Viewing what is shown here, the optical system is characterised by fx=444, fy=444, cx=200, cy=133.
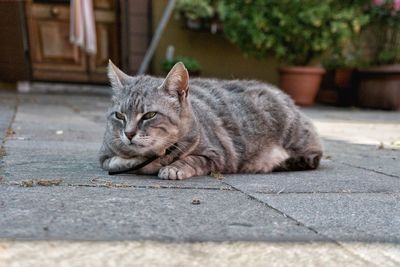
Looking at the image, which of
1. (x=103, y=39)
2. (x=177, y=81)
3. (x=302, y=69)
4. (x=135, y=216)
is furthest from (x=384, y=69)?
(x=135, y=216)

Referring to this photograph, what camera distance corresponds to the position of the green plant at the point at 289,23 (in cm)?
604

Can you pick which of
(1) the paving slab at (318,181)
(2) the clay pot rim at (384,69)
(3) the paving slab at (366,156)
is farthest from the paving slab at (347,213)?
(2) the clay pot rim at (384,69)

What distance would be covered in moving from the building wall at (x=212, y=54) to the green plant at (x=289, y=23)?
0.88 meters

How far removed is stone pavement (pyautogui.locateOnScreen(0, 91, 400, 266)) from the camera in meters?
1.13

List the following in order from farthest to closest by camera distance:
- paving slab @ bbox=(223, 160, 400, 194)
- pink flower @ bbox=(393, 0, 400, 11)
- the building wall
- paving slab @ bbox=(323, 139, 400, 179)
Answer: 1. the building wall
2. pink flower @ bbox=(393, 0, 400, 11)
3. paving slab @ bbox=(323, 139, 400, 179)
4. paving slab @ bbox=(223, 160, 400, 194)

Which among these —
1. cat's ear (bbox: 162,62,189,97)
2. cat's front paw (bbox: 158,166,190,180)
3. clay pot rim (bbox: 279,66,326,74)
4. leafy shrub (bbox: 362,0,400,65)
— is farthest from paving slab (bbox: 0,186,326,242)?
leafy shrub (bbox: 362,0,400,65)

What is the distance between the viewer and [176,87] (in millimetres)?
2137

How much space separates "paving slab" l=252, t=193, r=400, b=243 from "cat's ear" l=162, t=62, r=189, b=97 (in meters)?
0.66

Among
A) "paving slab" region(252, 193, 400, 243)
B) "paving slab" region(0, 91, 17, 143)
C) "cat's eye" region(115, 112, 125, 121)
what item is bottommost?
"paving slab" region(0, 91, 17, 143)

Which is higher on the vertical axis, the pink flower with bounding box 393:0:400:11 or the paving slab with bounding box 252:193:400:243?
the pink flower with bounding box 393:0:400:11

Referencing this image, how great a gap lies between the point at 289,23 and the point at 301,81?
912 millimetres

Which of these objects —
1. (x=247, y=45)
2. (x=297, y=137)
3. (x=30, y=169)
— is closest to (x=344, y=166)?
(x=297, y=137)

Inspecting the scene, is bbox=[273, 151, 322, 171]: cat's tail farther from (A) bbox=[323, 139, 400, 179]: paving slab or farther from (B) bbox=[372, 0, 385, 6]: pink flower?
(B) bbox=[372, 0, 385, 6]: pink flower

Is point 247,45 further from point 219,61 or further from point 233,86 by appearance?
point 233,86
